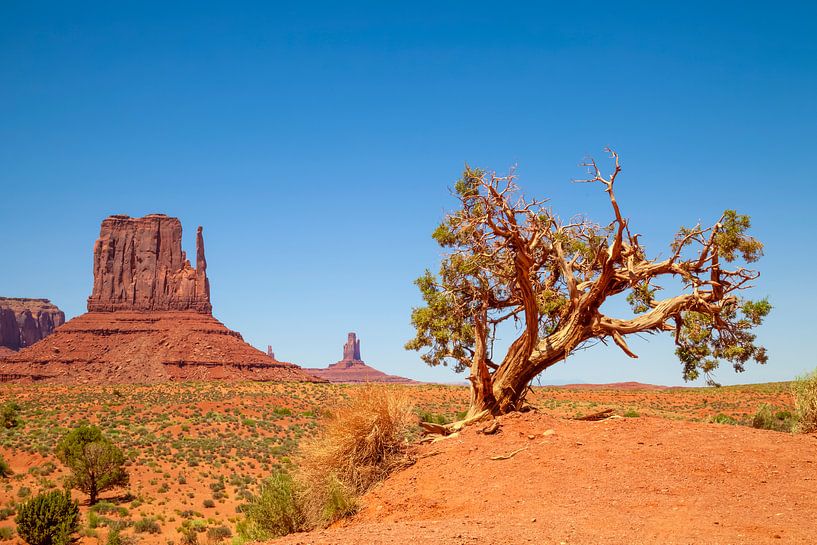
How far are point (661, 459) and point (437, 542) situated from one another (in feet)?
13.5

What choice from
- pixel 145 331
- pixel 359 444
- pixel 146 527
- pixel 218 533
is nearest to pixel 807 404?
pixel 359 444

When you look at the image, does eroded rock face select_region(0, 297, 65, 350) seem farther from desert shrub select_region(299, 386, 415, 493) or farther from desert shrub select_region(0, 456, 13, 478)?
desert shrub select_region(299, 386, 415, 493)

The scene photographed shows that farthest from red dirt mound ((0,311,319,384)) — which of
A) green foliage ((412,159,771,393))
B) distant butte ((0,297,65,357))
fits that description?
green foliage ((412,159,771,393))

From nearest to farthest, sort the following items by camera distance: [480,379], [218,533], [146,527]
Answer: [480,379] → [218,533] → [146,527]

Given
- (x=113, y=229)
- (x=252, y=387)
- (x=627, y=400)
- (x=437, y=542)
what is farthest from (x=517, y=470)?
(x=113, y=229)

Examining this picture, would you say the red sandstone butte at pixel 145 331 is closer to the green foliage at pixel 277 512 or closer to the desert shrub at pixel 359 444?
the green foliage at pixel 277 512

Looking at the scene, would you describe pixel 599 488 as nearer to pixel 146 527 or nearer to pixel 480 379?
pixel 480 379

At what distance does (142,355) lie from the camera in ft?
354

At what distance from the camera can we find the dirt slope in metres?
6.96

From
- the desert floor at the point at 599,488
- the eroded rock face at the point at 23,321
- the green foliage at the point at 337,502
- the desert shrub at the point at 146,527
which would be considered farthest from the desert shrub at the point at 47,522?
the eroded rock face at the point at 23,321

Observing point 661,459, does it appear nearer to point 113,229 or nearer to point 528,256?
point 528,256

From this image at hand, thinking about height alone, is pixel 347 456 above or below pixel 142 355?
below

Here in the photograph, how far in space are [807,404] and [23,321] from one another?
690 ft

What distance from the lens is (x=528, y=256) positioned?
11914 millimetres
